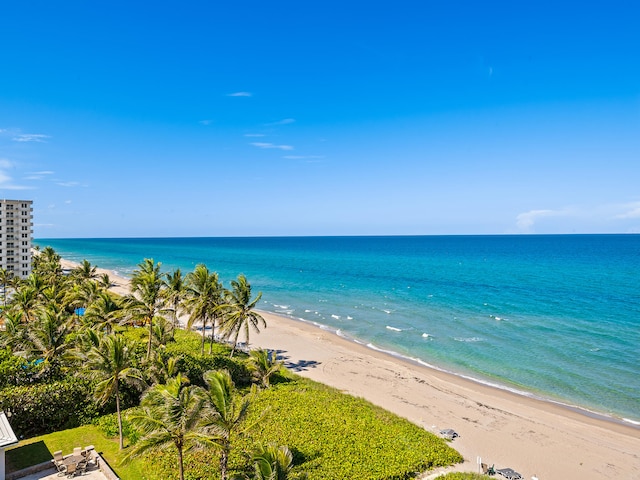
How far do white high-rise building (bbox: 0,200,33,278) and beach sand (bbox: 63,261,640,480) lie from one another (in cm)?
6413

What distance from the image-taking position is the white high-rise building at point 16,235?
7569cm

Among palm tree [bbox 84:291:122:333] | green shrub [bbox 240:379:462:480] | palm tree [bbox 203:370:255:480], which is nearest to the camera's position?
palm tree [bbox 203:370:255:480]

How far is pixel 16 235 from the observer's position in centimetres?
7762

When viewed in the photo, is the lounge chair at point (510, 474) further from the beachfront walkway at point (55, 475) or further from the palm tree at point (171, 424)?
the beachfront walkway at point (55, 475)

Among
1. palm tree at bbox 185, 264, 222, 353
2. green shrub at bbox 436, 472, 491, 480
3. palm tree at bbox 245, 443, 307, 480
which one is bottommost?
green shrub at bbox 436, 472, 491, 480

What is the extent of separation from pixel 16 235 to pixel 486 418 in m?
87.8

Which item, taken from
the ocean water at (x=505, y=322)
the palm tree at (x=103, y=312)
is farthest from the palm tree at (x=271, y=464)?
the ocean water at (x=505, y=322)

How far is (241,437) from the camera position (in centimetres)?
2106

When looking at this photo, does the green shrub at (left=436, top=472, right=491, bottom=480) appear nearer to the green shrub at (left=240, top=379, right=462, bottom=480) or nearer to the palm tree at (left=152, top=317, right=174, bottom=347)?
the green shrub at (left=240, top=379, right=462, bottom=480)

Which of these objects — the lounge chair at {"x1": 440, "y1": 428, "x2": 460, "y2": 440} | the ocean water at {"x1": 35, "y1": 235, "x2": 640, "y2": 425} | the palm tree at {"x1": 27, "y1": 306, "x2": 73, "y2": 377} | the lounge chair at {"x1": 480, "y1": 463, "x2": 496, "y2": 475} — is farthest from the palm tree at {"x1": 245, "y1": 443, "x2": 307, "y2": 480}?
the ocean water at {"x1": 35, "y1": 235, "x2": 640, "y2": 425}

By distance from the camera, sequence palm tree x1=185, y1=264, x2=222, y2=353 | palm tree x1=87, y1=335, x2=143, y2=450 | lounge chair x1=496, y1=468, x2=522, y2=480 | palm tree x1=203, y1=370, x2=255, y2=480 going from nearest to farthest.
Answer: palm tree x1=203, y1=370, x2=255, y2=480 → palm tree x1=87, y1=335, x2=143, y2=450 → lounge chair x1=496, y1=468, x2=522, y2=480 → palm tree x1=185, y1=264, x2=222, y2=353

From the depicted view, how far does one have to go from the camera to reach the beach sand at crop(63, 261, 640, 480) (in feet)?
73.5

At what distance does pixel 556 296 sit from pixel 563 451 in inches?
2185

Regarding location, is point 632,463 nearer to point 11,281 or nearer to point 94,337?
point 94,337
